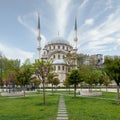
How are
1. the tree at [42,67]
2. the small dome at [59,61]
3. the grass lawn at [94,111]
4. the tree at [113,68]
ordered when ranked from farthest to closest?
1. the small dome at [59,61]
2. the tree at [42,67]
3. the tree at [113,68]
4. the grass lawn at [94,111]

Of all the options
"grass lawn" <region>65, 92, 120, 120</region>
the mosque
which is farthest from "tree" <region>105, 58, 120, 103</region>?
the mosque

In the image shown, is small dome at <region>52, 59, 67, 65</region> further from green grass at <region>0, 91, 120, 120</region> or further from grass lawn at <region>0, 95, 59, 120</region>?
grass lawn at <region>0, 95, 59, 120</region>

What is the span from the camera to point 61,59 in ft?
263

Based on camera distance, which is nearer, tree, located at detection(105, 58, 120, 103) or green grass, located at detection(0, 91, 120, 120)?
green grass, located at detection(0, 91, 120, 120)

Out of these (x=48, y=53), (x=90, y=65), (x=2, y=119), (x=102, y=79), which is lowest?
(x=2, y=119)

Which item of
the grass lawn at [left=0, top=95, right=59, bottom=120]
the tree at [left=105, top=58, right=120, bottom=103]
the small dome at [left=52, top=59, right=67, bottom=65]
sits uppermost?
the small dome at [left=52, top=59, right=67, bottom=65]

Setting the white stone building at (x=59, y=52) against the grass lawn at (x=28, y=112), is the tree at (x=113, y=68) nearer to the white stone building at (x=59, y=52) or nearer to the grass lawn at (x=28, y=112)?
the grass lawn at (x=28, y=112)

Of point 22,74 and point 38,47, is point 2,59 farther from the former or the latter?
point 22,74

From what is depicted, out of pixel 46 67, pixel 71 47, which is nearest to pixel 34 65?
pixel 46 67

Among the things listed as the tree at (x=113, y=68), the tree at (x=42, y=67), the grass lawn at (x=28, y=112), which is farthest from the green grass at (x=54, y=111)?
the tree at (x=42, y=67)

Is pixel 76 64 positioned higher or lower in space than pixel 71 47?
lower

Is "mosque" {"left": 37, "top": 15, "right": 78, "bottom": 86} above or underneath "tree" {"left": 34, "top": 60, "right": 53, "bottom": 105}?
above

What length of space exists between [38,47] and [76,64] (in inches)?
588

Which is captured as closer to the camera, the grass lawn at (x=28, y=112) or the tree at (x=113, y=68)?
the grass lawn at (x=28, y=112)
